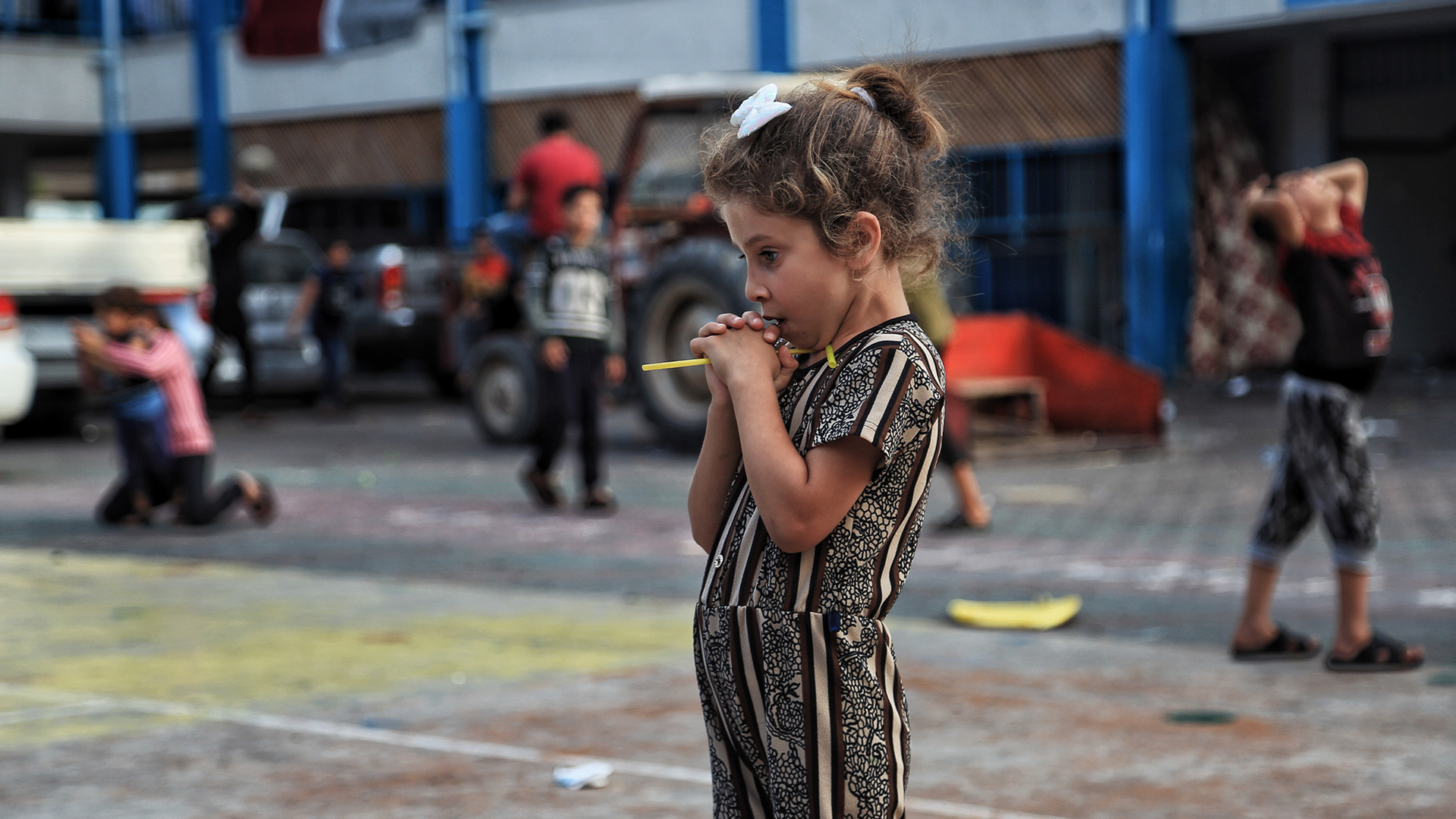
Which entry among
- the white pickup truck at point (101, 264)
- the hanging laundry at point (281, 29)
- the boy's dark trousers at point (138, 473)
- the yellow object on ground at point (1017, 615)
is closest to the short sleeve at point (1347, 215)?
the yellow object on ground at point (1017, 615)

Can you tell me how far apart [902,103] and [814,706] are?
0.81m

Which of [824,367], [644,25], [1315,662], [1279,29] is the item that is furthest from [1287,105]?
[824,367]

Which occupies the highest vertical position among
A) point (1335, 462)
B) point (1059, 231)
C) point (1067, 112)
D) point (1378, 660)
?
point (1067, 112)

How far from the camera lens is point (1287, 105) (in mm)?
18953

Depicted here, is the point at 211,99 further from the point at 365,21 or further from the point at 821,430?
the point at 821,430

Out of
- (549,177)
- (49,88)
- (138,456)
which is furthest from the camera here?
(49,88)

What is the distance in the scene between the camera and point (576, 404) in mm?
9320

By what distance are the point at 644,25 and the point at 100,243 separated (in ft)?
33.2

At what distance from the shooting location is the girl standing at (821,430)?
2172mm

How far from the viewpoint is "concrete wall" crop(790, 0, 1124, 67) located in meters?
17.7

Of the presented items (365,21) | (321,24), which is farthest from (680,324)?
(321,24)

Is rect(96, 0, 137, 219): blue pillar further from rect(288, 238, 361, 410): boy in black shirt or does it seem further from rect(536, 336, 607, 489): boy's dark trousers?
rect(536, 336, 607, 489): boy's dark trousers

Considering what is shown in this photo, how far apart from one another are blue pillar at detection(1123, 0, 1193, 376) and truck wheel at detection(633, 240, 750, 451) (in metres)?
7.04

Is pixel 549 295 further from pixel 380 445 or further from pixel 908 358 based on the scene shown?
pixel 908 358
